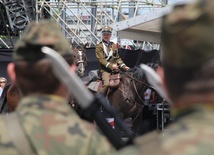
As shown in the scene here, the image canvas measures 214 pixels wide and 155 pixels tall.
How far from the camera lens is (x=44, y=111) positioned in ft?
7.25

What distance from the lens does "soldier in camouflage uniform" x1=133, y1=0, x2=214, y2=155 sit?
5.01 feet

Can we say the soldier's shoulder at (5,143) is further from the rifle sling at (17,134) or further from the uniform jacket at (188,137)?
the uniform jacket at (188,137)

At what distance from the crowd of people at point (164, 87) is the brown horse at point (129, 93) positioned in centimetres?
964

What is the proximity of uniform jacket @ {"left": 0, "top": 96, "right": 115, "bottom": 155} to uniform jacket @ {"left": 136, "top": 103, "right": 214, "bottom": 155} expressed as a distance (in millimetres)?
573

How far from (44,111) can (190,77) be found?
83 cm

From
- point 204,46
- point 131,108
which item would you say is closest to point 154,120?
point 131,108

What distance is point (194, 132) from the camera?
153cm

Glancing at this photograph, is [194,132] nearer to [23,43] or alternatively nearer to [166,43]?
[166,43]

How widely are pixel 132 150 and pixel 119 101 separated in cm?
1048

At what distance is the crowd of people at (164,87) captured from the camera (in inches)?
60.4

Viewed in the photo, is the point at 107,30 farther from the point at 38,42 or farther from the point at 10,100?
the point at 38,42

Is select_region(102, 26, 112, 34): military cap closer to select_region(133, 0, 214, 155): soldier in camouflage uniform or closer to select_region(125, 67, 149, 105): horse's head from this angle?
select_region(125, 67, 149, 105): horse's head

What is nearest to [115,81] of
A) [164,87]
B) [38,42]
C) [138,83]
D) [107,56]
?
[138,83]

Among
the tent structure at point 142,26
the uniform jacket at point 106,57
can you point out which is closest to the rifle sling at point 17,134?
the tent structure at point 142,26
